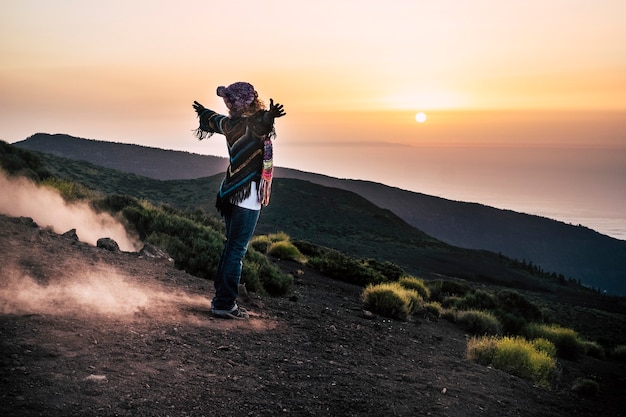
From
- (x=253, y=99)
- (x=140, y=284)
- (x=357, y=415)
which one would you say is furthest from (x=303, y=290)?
(x=357, y=415)

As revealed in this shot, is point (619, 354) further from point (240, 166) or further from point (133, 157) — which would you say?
point (133, 157)

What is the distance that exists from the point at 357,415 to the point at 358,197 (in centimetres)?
8037

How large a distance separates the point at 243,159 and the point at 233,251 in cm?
111

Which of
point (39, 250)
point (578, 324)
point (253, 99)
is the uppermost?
point (253, 99)

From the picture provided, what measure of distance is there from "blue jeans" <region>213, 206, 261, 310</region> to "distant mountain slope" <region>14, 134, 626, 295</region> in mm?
93042

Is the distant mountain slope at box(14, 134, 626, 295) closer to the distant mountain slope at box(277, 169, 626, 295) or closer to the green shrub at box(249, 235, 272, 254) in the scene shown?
the distant mountain slope at box(277, 169, 626, 295)

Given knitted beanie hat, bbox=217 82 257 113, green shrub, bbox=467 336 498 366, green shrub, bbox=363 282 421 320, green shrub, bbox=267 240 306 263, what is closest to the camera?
knitted beanie hat, bbox=217 82 257 113

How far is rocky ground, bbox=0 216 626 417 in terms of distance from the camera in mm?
4148

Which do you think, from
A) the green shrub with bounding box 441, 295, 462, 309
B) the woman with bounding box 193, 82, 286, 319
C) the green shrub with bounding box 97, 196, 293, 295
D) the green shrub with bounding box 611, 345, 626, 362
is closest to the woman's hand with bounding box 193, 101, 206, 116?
the woman with bounding box 193, 82, 286, 319

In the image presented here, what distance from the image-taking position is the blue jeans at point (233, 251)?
6.48m

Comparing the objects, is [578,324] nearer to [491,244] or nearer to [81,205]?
[81,205]

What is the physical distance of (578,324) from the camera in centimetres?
2398

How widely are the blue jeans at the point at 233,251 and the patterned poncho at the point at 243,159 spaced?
6.7 inches

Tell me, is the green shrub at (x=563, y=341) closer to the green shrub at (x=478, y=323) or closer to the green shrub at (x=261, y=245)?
the green shrub at (x=478, y=323)
